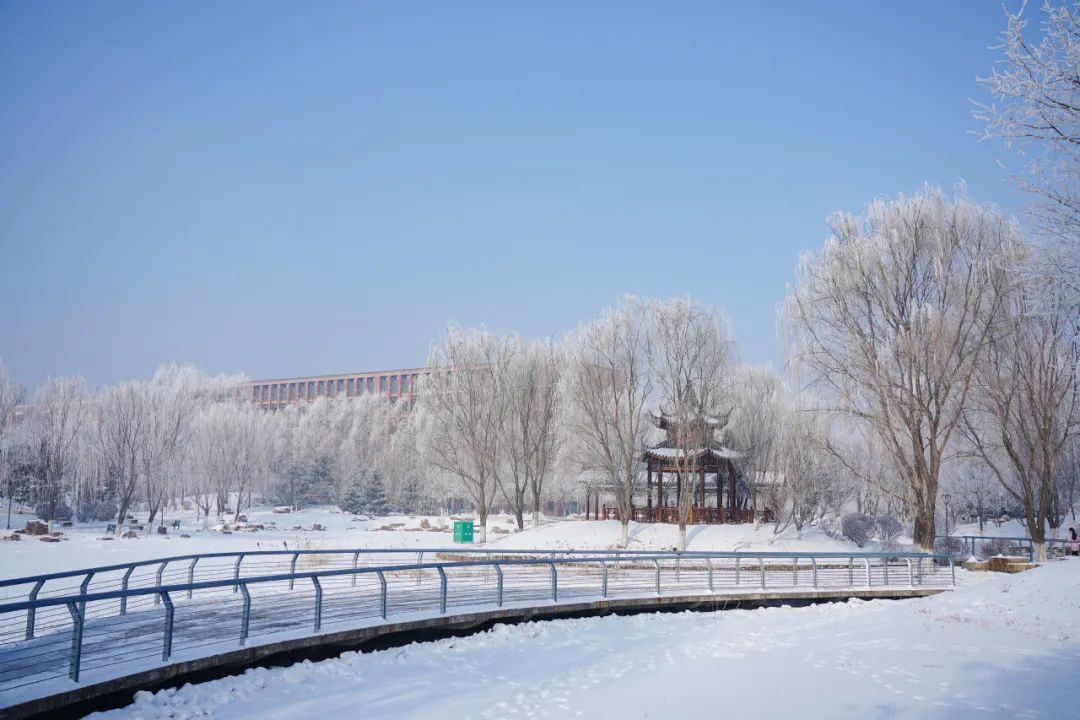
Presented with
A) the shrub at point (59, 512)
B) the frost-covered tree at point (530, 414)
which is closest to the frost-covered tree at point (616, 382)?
the frost-covered tree at point (530, 414)

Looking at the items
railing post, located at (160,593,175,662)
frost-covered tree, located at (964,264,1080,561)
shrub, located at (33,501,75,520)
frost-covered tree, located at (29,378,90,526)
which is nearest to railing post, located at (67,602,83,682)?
railing post, located at (160,593,175,662)

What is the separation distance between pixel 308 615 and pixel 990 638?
33.9 feet

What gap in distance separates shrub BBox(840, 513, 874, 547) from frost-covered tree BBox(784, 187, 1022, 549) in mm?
9798

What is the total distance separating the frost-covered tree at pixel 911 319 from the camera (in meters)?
24.0

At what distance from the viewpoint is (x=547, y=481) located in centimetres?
5291

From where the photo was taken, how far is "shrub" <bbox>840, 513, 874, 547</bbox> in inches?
1379

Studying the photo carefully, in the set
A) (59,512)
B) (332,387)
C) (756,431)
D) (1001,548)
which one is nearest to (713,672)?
(1001,548)

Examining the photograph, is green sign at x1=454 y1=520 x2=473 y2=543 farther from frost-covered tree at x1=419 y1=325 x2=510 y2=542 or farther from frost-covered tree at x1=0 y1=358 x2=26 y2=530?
frost-covered tree at x1=0 y1=358 x2=26 y2=530

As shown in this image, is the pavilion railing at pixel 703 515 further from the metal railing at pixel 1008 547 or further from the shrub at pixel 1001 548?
the shrub at pixel 1001 548

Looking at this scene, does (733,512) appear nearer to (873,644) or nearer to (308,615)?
(873,644)

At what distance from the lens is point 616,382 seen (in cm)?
3759

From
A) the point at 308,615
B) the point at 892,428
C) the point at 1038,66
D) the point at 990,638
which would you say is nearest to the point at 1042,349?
the point at 892,428

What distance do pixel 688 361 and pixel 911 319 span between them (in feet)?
39.3

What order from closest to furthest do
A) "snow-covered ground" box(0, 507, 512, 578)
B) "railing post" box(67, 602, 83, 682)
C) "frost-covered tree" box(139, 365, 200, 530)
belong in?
"railing post" box(67, 602, 83, 682) < "snow-covered ground" box(0, 507, 512, 578) < "frost-covered tree" box(139, 365, 200, 530)
